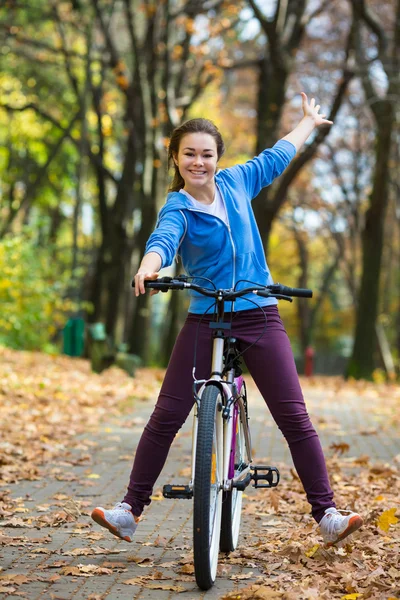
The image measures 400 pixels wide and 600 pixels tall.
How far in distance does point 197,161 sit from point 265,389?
3.78ft

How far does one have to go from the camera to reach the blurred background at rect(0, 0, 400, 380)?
64.5 feet

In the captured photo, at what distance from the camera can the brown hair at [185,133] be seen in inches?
195

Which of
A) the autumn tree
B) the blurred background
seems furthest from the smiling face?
the autumn tree

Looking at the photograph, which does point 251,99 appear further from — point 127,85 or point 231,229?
point 231,229

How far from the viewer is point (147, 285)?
4.43m

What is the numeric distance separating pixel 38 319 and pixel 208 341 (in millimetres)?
17801

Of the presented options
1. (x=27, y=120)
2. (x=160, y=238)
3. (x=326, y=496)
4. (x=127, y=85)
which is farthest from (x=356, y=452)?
(x=27, y=120)

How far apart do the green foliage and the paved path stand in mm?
10364

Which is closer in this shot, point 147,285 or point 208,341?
point 147,285

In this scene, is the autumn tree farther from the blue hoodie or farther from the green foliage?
the blue hoodie

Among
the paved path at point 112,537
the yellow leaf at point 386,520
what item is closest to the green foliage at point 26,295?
the paved path at point 112,537

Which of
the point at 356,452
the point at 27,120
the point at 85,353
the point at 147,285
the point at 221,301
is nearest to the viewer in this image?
the point at 147,285

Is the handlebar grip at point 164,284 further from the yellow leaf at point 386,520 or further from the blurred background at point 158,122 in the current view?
the blurred background at point 158,122

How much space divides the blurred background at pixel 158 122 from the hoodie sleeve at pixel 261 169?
11235 mm
